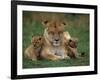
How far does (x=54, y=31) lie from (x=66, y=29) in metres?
0.13

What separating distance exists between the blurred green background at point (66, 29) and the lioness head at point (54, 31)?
5 cm

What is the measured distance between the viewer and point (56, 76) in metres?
2.15

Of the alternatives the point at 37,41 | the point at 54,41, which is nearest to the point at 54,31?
the point at 54,41

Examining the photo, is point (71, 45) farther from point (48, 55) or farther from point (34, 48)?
point (34, 48)

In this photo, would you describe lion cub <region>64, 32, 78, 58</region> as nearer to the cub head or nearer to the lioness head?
the lioness head

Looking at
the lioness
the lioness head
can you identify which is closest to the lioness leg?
the lioness

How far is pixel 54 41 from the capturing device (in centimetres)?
216

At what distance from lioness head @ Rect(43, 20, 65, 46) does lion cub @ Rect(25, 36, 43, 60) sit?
0.10 m

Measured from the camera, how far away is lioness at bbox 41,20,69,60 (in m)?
2.13

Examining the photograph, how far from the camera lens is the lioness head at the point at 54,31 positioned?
214 cm

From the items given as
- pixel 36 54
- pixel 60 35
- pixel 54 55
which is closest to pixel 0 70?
pixel 36 54

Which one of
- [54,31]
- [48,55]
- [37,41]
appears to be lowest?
[48,55]

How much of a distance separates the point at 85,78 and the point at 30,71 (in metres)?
0.60

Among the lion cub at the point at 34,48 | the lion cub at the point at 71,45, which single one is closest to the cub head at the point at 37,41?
the lion cub at the point at 34,48
